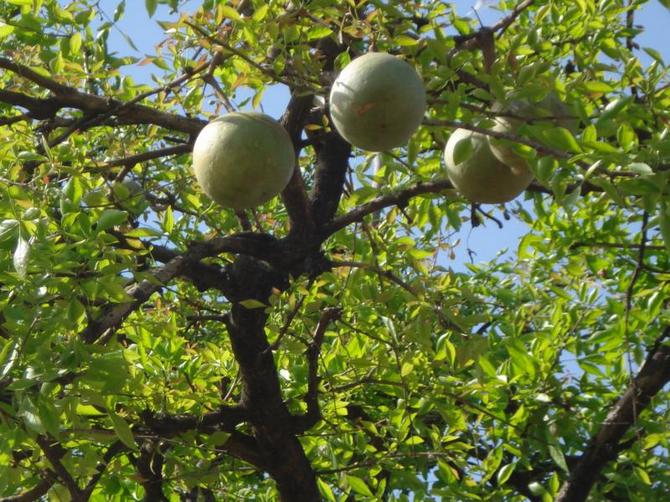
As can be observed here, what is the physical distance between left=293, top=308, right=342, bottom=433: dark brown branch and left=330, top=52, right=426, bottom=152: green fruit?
37.6 inches

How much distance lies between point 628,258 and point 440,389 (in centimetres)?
→ 143

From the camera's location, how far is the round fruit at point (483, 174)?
7.93ft

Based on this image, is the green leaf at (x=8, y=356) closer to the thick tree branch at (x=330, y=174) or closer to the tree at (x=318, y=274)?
the tree at (x=318, y=274)

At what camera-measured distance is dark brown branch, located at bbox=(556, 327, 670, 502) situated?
4.12 m

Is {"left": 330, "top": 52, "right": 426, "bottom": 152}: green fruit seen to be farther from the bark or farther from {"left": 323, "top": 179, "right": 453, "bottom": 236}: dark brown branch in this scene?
the bark

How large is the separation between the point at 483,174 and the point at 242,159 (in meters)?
0.61

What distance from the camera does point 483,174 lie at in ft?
7.96

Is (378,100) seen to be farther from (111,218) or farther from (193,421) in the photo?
(193,421)

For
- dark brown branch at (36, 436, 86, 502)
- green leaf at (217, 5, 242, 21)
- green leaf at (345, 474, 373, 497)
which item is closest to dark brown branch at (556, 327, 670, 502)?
green leaf at (345, 474, 373, 497)

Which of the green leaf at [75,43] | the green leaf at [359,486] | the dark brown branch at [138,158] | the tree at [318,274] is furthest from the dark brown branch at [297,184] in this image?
the green leaf at [359,486]

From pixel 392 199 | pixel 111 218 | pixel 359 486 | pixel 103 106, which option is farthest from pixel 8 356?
pixel 359 486

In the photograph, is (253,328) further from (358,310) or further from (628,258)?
(628,258)

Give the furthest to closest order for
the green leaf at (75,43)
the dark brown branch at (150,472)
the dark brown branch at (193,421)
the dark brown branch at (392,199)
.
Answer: the dark brown branch at (150,472) → the dark brown branch at (193,421) → the green leaf at (75,43) → the dark brown branch at (392,199)

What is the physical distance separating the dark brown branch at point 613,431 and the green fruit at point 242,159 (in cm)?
228
